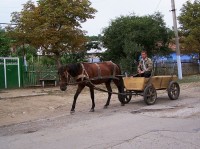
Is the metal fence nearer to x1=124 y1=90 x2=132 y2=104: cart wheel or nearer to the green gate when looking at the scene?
the green gate

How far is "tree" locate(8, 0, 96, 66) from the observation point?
931 inches

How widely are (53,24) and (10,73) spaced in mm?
4253

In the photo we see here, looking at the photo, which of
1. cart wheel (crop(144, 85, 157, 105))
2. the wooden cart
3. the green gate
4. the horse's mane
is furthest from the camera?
the green gate

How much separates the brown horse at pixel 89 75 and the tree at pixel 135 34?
15.0 m

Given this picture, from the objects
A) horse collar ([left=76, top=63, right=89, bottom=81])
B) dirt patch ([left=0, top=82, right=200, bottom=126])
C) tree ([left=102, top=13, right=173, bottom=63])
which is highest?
tree ([left=102, top=13, right=173, bottom=63])

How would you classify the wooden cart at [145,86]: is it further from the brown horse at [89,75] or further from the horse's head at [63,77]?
the horse's head at [63,77]

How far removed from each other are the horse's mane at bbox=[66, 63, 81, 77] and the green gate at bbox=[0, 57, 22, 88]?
1097 cm

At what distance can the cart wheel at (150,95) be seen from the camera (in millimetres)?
13516

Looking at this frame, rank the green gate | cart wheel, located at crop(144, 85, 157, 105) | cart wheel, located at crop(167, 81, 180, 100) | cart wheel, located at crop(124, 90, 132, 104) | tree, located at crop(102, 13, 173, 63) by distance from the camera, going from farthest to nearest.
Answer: tree, located at crop(102, 13, 173, 63) < the green gate < cart wheel, located at crop(167, 81, 180, 100) < cart wheel, located at crop(124, 90, 132, 104) < cart wheel, located at crop(144, 85, 157, 105)

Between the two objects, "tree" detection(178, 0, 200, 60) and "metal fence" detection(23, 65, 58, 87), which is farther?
"tree" detection(178, 0, 200, 60)

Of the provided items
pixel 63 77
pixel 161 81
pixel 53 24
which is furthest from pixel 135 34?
pixel 63 77

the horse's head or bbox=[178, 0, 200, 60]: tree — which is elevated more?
bbox=[178, 0, 200, 60]: tree

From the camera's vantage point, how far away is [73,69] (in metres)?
12.5

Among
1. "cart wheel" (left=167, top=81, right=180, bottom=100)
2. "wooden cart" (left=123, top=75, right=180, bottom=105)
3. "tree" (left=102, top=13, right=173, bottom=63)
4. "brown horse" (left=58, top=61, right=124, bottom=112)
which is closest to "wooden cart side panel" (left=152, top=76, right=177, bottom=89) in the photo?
"wooden cart" (left=123, top=75, right=180, bottom=105)
